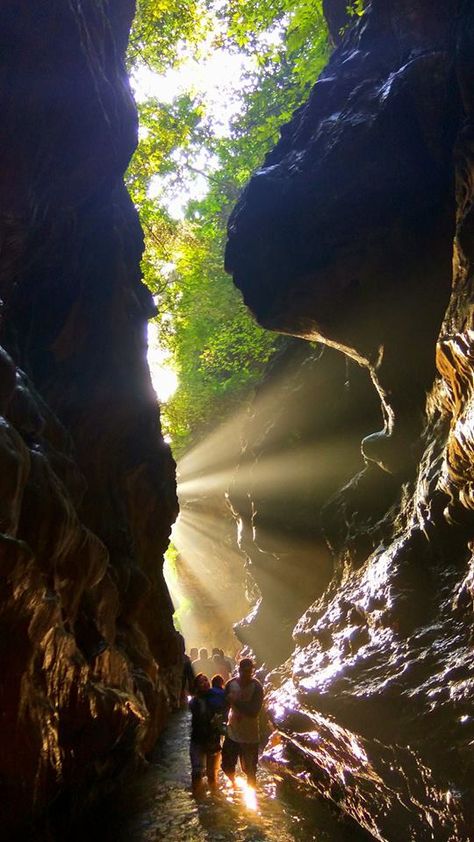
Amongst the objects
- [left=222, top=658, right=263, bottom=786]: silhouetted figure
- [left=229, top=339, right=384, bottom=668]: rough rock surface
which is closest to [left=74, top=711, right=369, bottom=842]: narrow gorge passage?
[left=222, top=658, right=263, bottom=786]: silhouetted figure

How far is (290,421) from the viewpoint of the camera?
1859cm

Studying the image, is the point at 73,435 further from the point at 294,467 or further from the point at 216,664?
the point at 216,664

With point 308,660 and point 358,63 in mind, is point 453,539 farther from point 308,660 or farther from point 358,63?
point 358,63

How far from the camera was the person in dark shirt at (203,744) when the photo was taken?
23.7 feet

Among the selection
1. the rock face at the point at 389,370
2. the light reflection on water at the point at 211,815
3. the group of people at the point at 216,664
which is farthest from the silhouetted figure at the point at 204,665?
the light reflection on water at the point at 211,815

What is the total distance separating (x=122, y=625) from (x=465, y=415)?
24.3 feet

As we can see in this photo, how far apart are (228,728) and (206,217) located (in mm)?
23238

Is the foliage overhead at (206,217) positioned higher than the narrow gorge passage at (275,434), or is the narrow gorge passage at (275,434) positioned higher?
the foliage overhead at (206,217)

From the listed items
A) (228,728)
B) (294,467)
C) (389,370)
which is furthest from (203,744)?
(294,467)

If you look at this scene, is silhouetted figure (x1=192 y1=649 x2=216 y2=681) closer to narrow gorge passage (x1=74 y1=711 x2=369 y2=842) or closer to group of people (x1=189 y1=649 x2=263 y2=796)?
narrow gorge passage (x1=74 y1=711 x2=369 y2=842)

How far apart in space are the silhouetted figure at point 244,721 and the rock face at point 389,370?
992 millimetres

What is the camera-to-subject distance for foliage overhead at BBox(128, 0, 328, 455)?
18547 mm

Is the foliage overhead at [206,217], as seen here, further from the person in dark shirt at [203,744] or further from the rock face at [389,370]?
the person in dark shirt at [203,744]

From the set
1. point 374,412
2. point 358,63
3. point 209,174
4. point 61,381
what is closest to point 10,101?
point 61,381
